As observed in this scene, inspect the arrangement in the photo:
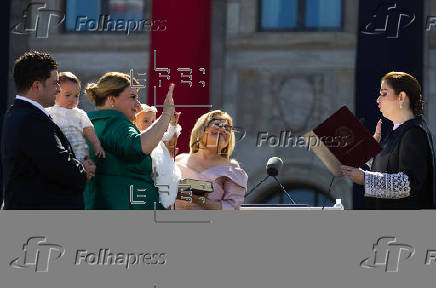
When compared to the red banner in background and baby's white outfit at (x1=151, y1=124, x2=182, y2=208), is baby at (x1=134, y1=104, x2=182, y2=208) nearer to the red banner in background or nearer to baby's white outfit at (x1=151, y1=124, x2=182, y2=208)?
baby's white outfit at (x1=151, y1=124, x2=182, y2=208)

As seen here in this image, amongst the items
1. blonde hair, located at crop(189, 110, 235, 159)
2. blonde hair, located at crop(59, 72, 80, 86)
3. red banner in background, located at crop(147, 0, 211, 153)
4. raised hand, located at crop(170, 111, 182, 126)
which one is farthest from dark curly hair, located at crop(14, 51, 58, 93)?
red banner in background, located at crop(147, 0, 211, 153)

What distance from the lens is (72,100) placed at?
22.0 ft

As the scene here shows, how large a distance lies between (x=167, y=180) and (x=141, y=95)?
8831mm

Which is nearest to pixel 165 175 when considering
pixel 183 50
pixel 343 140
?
pixel 343 140

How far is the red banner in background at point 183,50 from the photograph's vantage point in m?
9.59

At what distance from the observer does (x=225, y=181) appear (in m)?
7.11

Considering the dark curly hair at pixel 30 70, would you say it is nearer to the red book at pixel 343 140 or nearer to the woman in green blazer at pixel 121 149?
the woman in green blazer at pixel 121 149

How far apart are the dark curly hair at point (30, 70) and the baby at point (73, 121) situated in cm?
51

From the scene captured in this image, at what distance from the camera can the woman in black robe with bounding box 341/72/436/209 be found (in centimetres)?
639

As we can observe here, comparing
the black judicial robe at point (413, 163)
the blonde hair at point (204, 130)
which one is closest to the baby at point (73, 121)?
the blonde hair at point (204, 130)

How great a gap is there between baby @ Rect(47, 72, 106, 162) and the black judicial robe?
1.61 m

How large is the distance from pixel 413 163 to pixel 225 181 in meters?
1.25

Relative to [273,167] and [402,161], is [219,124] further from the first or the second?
[402,161]

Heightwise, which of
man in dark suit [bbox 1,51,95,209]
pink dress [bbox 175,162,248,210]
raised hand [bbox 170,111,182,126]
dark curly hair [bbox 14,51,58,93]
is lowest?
pink dress [bbox 175,162,248,210]
